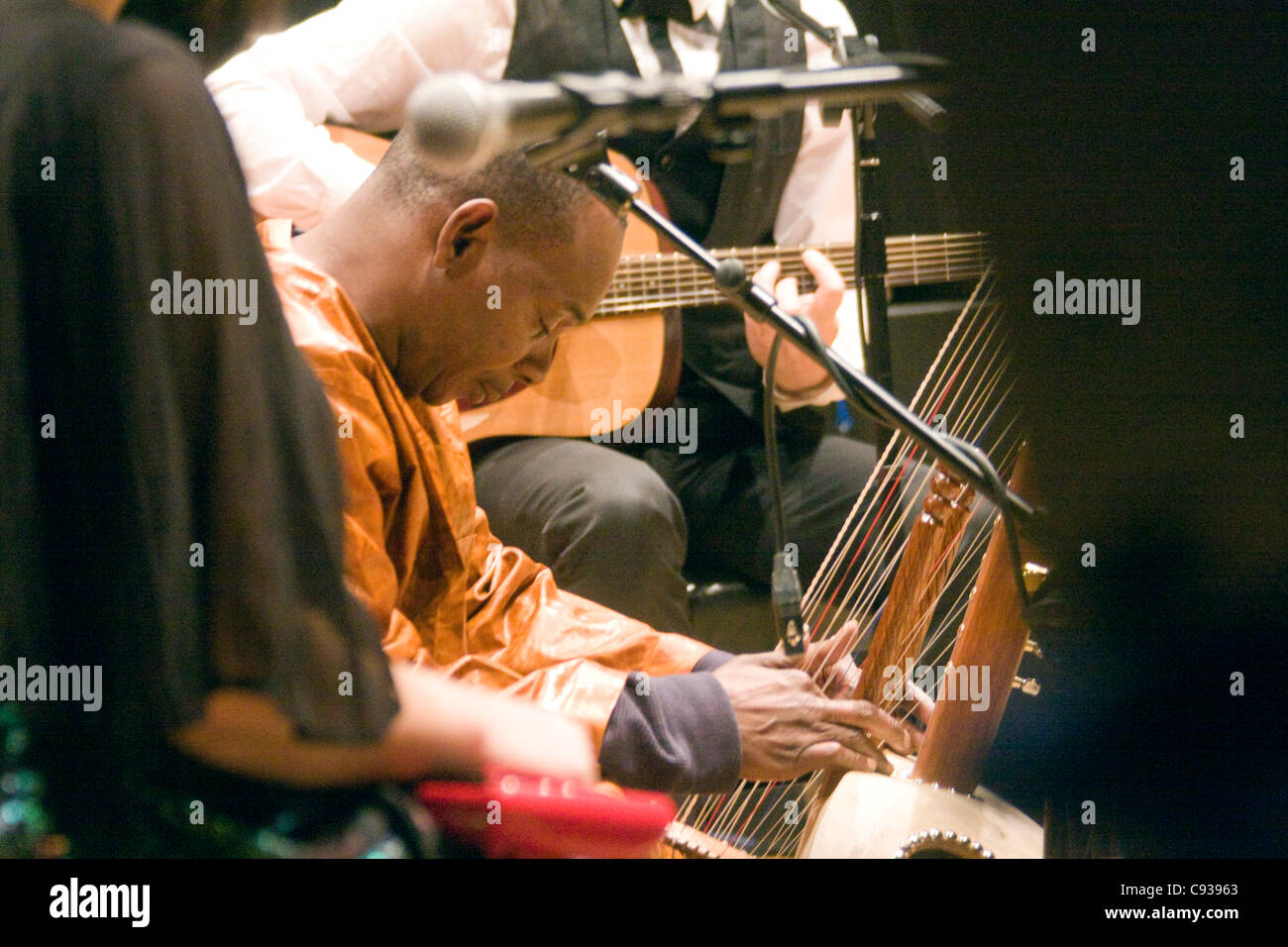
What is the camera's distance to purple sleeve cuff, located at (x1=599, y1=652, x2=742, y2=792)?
1263 millimetres

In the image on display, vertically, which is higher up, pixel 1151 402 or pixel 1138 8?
pixel 1138 8

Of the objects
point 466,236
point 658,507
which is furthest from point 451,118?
point 658,507

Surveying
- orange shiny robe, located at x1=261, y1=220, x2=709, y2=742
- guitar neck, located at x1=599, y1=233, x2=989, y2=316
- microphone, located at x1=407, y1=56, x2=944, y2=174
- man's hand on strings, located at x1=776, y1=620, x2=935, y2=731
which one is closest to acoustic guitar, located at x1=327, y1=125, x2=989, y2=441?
guitar neck, located at x1=599, y1=233, x2=989, y2=316

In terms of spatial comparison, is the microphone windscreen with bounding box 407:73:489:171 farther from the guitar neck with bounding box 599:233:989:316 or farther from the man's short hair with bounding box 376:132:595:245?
the guitar neck with bounding box 599:233:989:316

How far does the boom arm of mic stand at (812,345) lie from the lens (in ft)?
3.56

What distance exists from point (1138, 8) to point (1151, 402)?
11.1 inches

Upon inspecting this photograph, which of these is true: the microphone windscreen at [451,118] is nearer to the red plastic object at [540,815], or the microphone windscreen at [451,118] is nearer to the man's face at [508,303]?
the red plastic object at [540,815]

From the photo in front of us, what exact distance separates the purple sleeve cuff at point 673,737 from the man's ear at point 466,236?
50 cm

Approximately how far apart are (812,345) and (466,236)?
0.45 m

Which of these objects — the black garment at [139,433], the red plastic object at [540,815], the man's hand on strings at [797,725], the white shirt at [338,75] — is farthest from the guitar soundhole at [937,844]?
the white shirt at [338,75]
